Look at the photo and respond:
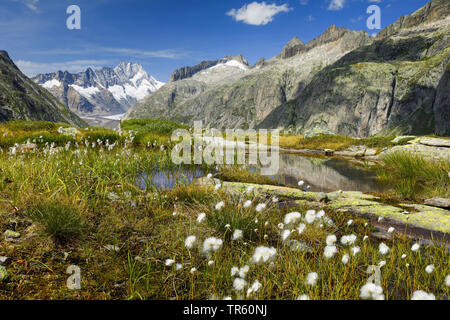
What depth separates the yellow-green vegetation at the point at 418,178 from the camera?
8414 millimetres

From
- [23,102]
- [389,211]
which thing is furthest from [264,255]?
[23,102]

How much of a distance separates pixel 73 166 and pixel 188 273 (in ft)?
17.9

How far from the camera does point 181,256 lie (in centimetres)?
371

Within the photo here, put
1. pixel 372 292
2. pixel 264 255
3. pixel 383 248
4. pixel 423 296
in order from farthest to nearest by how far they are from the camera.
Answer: pixel 383 248
pixel 264 255
pixel 372 292
pixel 423 296

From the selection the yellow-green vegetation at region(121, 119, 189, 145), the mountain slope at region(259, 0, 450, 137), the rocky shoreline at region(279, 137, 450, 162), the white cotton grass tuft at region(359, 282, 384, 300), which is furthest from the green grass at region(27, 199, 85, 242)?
the mountain slope at region(259, 0, 450, 137)

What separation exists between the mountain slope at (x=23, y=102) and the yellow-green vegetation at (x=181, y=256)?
4666 inches

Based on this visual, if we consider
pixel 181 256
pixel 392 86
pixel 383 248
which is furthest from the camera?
pixel 392 86

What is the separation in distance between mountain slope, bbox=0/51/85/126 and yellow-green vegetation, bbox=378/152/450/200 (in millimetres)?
121307

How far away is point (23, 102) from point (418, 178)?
15094 centimetres

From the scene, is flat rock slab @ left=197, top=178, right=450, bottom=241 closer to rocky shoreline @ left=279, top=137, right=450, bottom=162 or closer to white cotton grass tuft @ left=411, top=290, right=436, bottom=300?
white cotton grass tuft @ left=411, top=290, right=436, bottom=300

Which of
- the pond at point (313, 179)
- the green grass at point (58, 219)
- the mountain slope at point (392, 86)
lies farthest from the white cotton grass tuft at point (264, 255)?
the mountain slope at point (392, 86)

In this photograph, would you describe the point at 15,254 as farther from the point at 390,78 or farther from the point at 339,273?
the point at 390,78

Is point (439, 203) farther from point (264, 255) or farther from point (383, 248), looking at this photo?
point (264, 255)

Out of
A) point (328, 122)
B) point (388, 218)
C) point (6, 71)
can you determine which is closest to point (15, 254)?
point (388, 218)
